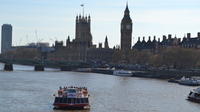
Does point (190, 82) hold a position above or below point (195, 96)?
above

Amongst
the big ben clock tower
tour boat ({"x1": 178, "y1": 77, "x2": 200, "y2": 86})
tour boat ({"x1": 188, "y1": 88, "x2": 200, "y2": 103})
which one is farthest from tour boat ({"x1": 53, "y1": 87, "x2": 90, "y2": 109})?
the big ben clock tower

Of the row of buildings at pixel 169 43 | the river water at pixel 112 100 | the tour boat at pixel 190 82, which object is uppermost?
A: the row of buildings at pixel 169 43

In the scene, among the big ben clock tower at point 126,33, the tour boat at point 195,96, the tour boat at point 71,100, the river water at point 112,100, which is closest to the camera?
the tour boat at point 71,100

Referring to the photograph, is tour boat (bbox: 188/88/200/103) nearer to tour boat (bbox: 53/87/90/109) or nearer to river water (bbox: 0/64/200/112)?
river water (bbox: 0/64/200/112)

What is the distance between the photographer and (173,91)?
76875 mm

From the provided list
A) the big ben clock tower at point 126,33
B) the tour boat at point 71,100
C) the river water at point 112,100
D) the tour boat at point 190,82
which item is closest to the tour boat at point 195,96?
the river water at point 112,100

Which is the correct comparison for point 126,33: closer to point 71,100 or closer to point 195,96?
point 195,96

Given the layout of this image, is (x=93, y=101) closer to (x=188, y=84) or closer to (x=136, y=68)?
(x=188, y=84)

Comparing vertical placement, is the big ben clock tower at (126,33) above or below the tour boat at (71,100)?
above

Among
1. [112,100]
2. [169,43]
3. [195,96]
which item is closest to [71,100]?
[112,100]

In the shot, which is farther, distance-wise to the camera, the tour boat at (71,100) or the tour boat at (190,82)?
the tour boat at (190,82)

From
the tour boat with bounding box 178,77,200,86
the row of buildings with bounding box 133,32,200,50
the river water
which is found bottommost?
the river water

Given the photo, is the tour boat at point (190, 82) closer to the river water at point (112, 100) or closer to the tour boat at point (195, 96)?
the river water at point (112, 100)

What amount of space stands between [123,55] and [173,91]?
94.9 metres
